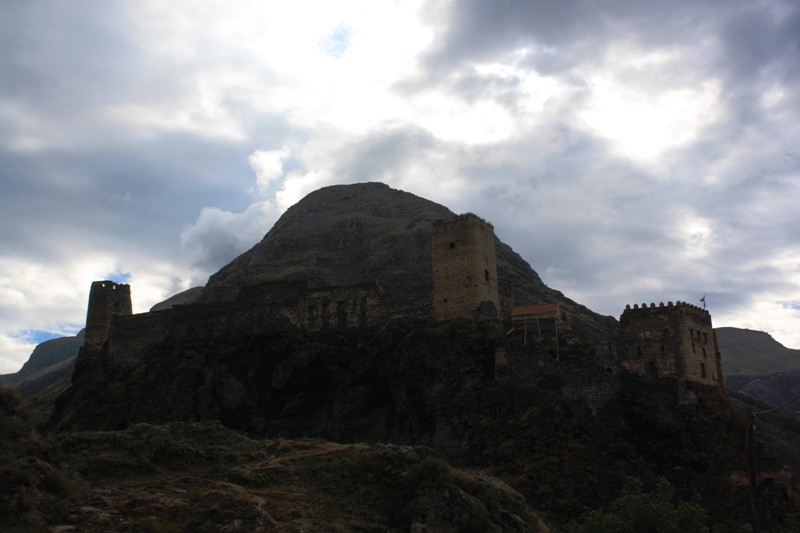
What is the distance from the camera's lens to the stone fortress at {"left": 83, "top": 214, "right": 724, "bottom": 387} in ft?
139

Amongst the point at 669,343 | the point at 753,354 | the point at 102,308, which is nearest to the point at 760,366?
the point at 753,354

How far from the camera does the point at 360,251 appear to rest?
96562 millimetres

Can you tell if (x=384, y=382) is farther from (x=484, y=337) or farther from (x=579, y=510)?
(x=579, y=510)

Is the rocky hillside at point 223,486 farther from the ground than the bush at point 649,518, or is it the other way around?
the rocky hillside at point 223,486

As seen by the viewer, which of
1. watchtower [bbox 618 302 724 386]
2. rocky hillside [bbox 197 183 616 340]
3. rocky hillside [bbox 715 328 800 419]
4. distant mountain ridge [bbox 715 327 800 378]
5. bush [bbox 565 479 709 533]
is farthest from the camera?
distant mountain ridge [bbox 715 327 800 378]

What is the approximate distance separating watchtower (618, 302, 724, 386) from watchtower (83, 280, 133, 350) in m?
39.2

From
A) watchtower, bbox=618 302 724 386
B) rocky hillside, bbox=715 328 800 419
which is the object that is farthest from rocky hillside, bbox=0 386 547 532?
rocky hillside, bbox=715 328 800 419

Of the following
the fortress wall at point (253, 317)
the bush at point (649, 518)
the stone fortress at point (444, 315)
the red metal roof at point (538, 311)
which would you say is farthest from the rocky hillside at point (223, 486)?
the fortress wall at point (253, 317)

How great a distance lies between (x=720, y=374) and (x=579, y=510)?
46.2ft

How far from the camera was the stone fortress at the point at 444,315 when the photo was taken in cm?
4225

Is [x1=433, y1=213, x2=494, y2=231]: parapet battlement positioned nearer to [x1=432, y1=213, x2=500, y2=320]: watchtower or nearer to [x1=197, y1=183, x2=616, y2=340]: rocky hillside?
[x1=432, y1=213, x2=500, y2=320]: watchtower

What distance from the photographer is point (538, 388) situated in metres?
41.2

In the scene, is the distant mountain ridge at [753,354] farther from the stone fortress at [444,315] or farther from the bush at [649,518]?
the bush at [649,518]

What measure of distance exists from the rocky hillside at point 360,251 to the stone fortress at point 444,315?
15419 mm
